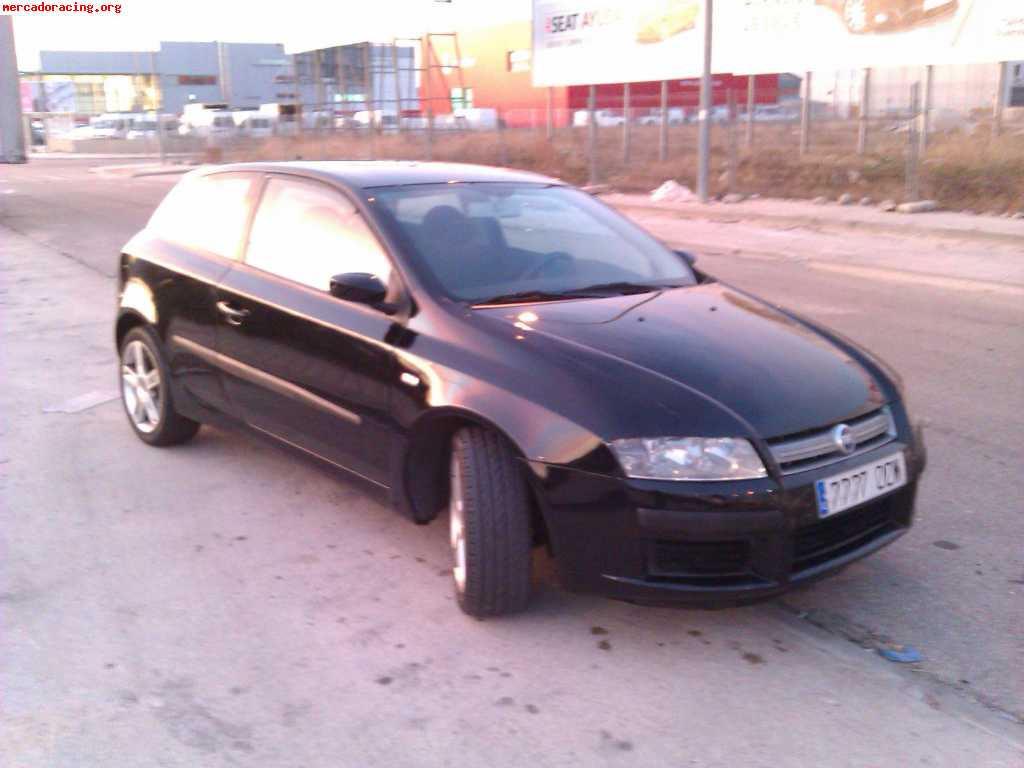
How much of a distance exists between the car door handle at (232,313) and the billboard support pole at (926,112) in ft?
53.4

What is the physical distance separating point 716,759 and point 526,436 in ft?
3.79

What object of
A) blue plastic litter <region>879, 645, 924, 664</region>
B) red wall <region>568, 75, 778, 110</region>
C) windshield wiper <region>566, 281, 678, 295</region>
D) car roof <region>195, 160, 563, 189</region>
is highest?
red wall <region>568, 75, 778, 110</region>

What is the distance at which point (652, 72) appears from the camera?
2820 cm

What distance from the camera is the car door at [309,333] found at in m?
4.34

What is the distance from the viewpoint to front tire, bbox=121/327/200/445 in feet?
19.1

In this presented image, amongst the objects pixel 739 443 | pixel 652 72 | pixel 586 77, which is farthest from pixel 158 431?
pixel 586 77

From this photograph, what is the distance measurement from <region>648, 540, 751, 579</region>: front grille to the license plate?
1.01 feet

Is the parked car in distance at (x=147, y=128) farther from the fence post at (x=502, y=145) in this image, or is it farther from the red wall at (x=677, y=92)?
the fence post at (x=502, y=145)

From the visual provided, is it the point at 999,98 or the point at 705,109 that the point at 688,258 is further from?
the point at 999,98

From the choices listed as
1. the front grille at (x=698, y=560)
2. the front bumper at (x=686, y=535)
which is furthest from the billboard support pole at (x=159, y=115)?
the front grille at (x=698, y=560)

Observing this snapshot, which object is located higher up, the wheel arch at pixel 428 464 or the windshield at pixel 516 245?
the windshield at pixel 516 245

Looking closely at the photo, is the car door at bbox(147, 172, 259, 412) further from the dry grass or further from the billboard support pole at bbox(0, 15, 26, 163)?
the billboard support pole at bbox(0, 15, 26, 163)

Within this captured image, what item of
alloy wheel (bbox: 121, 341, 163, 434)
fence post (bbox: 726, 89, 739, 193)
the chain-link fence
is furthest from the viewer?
fence post (bbox: 726, 89, 739, 193)

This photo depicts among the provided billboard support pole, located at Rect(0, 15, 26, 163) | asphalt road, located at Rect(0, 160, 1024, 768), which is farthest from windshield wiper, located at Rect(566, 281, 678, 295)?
billboard support pole, located at Rect(0, 15, 26, 163)
